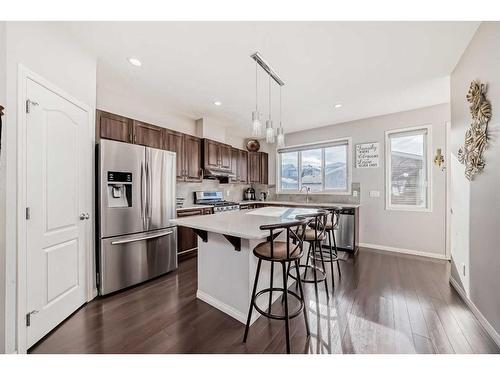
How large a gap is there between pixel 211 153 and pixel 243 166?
3.71ft

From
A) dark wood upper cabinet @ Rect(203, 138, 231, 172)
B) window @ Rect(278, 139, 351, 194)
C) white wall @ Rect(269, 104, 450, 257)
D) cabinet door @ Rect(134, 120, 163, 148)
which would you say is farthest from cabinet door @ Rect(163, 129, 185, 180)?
white wall @ Rect(269, 104, 450, 257)

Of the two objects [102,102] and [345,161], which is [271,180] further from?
[102,102]

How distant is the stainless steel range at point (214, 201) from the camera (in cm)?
397

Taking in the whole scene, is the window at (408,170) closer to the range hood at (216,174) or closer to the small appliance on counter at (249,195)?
the small appliance on counter at (249,195)

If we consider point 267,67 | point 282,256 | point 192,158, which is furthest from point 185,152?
point 282,256

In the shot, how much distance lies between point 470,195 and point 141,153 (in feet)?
11.7

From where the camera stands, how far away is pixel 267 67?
2.32 meters

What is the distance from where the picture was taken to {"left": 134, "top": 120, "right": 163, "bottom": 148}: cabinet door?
284 centimetres

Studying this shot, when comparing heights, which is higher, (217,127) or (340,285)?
(217,127)

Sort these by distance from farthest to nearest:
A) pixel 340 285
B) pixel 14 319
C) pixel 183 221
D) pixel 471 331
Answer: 1. pixel 340 285
2. pixel 183 221
3. pixel 471 331
4. pixel 14 319

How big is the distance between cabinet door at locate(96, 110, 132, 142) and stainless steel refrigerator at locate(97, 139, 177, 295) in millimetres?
290

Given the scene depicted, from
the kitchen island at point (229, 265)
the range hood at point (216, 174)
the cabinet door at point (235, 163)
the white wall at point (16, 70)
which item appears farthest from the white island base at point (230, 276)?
the cabinet door at point (235, 163)

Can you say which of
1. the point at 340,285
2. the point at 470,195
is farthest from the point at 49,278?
the point at 470,195
